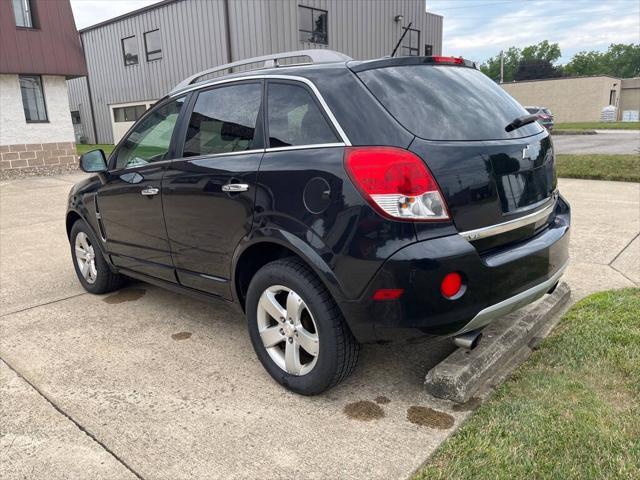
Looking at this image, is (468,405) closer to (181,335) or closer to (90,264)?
(181,335)

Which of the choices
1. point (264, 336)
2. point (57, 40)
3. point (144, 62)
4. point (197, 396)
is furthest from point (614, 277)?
point (144, 62)

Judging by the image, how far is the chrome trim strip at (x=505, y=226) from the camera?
2.47 meters

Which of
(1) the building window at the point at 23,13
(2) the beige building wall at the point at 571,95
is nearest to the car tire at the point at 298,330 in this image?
(1) the building window at the point at 23,13

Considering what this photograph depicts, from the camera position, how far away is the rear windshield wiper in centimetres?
281

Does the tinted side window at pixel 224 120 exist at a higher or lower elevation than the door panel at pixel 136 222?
higher

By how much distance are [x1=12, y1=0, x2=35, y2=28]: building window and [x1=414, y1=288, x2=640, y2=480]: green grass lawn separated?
16404 mm

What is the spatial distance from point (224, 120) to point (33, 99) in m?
14.6

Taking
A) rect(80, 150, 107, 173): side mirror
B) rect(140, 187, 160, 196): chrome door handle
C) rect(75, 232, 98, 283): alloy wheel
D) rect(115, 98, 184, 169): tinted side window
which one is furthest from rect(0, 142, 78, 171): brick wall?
rect(140, 187, 160, 196): chrome door handle

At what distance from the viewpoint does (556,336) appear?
11.0 ft

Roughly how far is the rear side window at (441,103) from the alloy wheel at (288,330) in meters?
1.08

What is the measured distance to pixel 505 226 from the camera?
2613 mm

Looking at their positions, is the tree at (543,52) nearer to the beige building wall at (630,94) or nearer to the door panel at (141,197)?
the beige building wall at (630,94)

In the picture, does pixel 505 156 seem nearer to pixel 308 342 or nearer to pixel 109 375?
pixel 308 342

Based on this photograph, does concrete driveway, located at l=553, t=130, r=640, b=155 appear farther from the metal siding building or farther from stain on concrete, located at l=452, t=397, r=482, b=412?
stain on concrete, located at l=452, t=397, r=482, b=412
